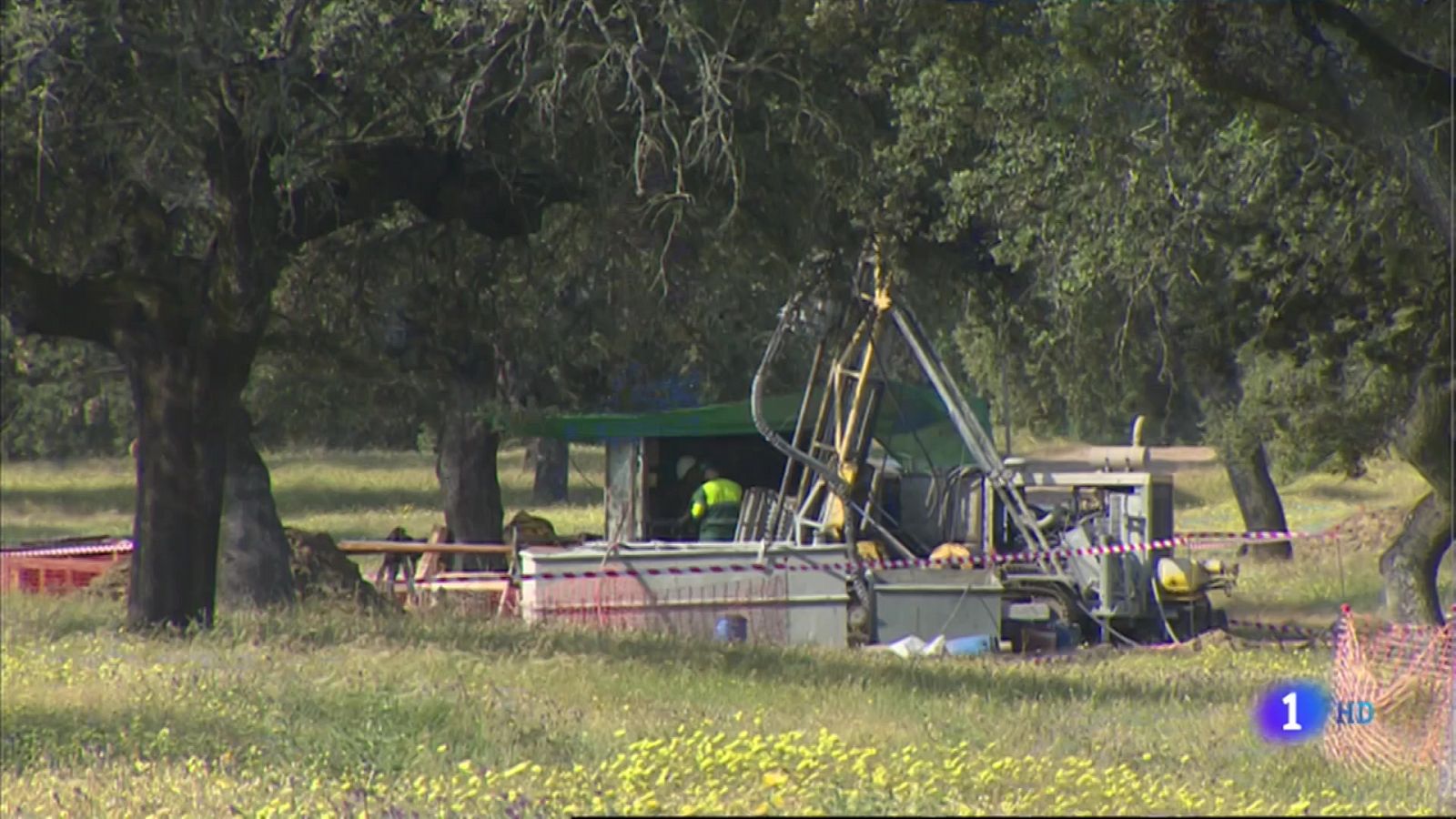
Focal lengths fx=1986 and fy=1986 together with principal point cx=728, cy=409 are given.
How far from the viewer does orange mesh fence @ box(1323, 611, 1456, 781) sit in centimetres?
924

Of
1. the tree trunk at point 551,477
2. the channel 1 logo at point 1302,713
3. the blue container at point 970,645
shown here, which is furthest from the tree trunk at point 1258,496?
the tree trunk at point 551,477

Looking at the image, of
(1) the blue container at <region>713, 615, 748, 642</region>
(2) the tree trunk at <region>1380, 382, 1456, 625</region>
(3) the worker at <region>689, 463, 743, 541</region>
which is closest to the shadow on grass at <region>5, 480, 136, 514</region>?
(3) the worker at <region>689, 463, 743, 541</region>

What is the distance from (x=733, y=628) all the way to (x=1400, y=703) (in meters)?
9.35

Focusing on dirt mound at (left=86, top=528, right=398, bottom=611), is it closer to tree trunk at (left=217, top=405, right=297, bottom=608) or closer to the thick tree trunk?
tree trunk at (left=217, top=405, right=297, bottom=608)

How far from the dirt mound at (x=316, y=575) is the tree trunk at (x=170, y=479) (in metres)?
3.96

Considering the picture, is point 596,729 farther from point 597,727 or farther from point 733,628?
point 733,628

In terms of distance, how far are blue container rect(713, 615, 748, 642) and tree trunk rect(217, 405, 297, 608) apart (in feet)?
16.5

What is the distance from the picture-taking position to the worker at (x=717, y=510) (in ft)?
74.3

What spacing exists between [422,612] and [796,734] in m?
10.9

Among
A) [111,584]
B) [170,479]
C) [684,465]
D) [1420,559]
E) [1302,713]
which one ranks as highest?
[684,465]

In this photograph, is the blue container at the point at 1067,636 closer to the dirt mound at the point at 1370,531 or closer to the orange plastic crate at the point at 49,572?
the orange plastic crate at the point at 49,572

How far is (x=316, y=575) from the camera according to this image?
22.7 meters

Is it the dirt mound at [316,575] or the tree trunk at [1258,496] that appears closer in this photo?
the dirt mound at [316,575]

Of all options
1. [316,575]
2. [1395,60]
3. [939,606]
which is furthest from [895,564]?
[1395,60]
